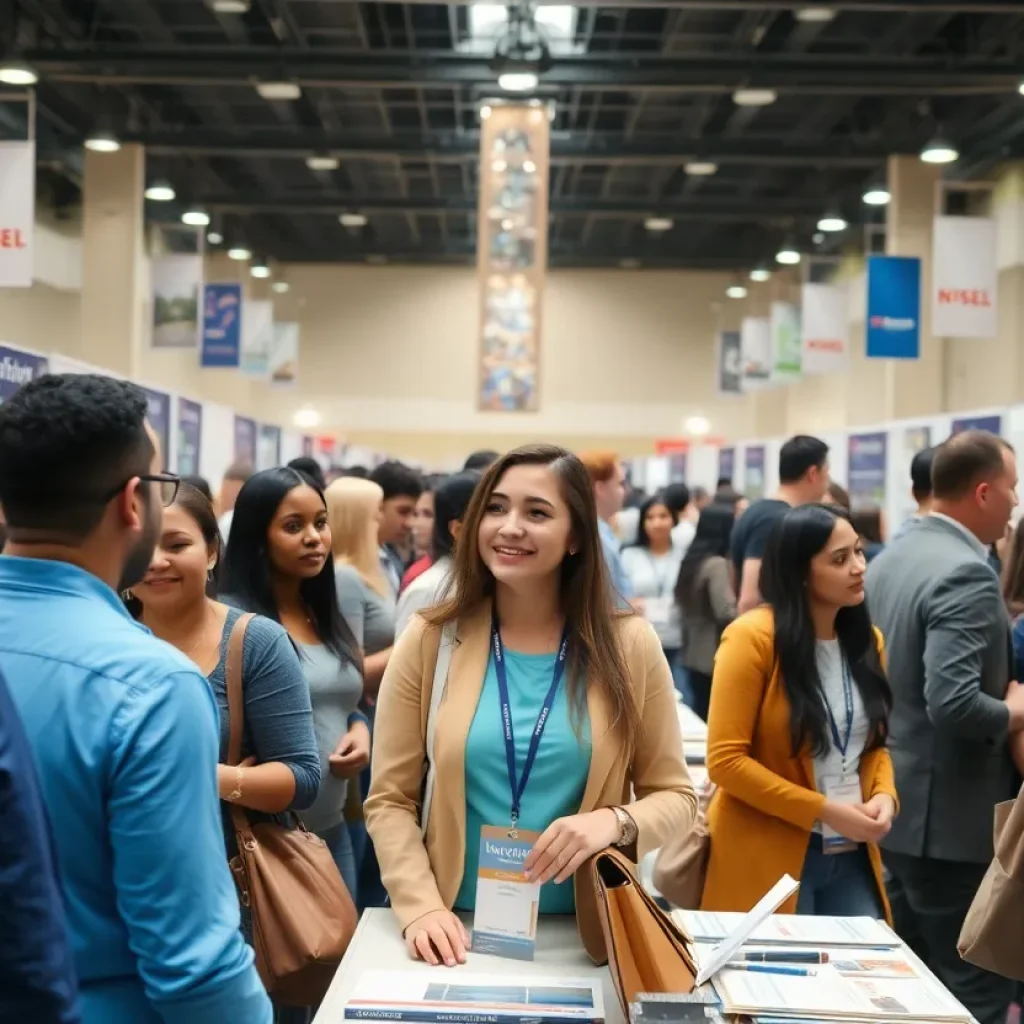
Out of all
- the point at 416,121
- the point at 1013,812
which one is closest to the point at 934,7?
the point at 416,121

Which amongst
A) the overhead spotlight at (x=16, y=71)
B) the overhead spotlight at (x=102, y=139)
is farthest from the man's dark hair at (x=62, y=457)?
the overhead spotlight at (x=102, y=139)

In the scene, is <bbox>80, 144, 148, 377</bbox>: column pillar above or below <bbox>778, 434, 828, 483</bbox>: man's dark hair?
above

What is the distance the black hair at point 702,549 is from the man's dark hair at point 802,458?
146cm

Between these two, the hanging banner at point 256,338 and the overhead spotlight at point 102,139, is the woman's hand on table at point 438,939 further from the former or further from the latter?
the hanging banner at point 256,338

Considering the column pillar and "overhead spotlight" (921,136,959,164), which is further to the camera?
the column pillar

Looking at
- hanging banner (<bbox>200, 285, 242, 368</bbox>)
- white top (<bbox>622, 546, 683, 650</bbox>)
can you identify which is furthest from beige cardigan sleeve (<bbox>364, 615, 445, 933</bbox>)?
hanging banner (<bbox>200, 285, 242, 368</bbox>)

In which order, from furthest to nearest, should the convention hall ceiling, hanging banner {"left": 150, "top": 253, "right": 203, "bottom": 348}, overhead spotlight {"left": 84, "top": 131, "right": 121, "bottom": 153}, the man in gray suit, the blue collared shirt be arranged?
hanging banner {"left": 150, "top": 253, "right": 203, "bottom": 348} < overhead spotlight {"left": 84, "top": 131, "right": 121, "bottom": 153} < the convention hall ceiling < the man in gray suit < the blue collared shirt

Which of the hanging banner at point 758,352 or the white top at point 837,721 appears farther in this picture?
the hanging banner at point 758,352

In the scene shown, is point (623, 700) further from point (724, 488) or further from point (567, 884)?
point (724, 488)

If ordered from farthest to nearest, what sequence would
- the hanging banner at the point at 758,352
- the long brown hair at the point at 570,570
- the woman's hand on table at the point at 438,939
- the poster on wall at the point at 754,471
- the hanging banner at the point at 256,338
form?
the hanging banner at the point at 758,352 → the hanging banner at the point at 256,338 → the poster on wall at the point at 754,471 → the long brown hair at the point at 570,570 → the woman's hand on table at the point at 438,939

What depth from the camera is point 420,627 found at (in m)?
2.30

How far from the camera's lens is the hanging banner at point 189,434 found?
7.94 m

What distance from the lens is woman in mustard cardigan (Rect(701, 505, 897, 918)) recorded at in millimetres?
2998

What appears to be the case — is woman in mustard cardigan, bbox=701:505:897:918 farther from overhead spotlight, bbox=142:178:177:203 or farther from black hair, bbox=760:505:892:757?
overhead spotlight, bbox=142:178:177:203
